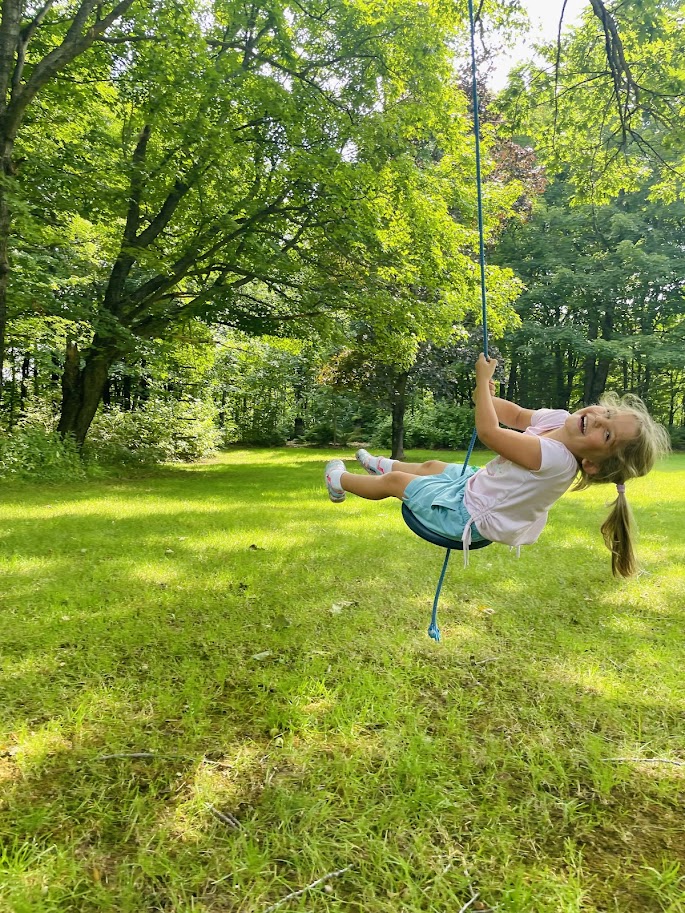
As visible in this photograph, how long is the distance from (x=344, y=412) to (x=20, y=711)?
17.6 metres

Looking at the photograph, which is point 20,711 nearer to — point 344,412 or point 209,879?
point 209,879

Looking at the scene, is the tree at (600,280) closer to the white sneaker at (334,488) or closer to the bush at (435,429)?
the bush at (435,429)

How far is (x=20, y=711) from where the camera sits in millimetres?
2023

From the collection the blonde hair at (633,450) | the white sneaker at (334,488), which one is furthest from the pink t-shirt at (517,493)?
the white sneaker at (334,488)

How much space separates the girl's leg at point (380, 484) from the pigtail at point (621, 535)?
96cm

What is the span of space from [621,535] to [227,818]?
2.03m

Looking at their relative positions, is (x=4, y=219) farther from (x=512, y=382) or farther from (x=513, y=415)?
(x=512, y=382)

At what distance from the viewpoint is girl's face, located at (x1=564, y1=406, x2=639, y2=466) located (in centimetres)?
209

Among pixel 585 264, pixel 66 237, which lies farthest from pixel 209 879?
pixel 585 264

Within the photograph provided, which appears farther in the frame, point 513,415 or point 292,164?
point 292,164

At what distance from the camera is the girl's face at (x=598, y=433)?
6.86 ft

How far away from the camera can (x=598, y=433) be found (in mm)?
2086

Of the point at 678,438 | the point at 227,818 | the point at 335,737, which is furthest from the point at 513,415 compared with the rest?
the point at 678,438

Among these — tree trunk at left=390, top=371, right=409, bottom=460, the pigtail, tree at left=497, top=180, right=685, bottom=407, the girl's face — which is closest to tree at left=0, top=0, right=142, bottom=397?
the girl's face
